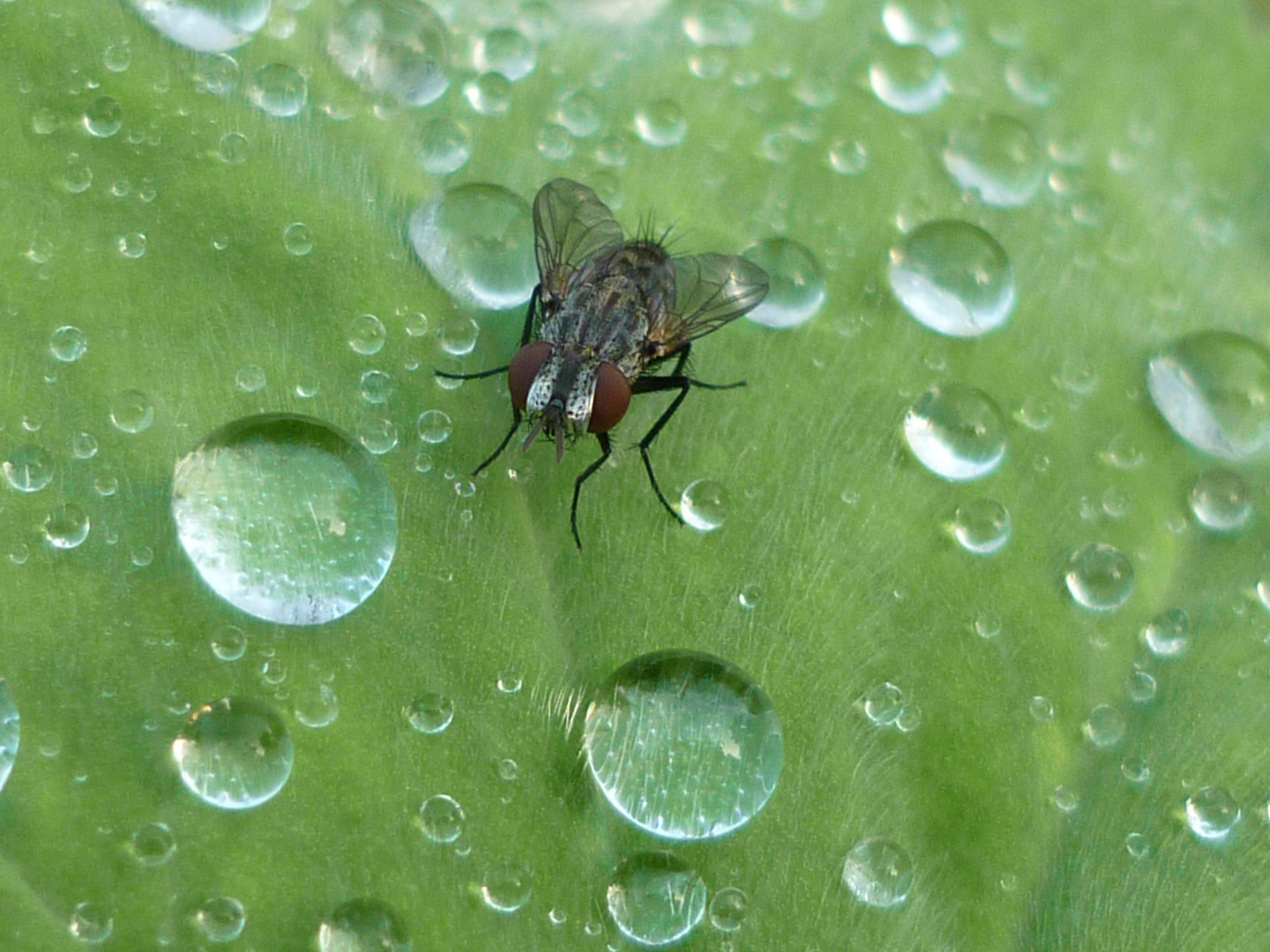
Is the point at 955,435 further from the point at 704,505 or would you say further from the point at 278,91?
the point at 278,91

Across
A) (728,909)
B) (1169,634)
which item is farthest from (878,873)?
(1169,634)

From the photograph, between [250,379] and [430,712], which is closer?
[430,712]

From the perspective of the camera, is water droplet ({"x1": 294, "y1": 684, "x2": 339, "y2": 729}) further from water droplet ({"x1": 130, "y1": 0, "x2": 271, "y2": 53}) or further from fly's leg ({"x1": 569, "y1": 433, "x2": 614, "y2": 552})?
water droplet ({"x1": 130, "y1": 0, "x2": 271, "y2": 53})

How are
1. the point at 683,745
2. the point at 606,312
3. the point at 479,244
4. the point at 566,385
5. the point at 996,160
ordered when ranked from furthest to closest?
the point at 996,160
the point at 606,312
the point at 479,244
the point at 566,385
the point at 683,745

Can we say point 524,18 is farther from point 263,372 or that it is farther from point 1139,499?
point 1139,499

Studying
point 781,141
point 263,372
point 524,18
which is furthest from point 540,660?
point 524,18

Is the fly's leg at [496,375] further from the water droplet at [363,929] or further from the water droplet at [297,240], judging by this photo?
the water droplet at [363,929]

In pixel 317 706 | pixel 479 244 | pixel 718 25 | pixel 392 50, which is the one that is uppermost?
pixel 718 25

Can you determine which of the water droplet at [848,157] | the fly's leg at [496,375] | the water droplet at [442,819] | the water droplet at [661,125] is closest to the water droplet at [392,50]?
the water droplet at [661,125]

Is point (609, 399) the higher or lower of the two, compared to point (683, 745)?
higher
